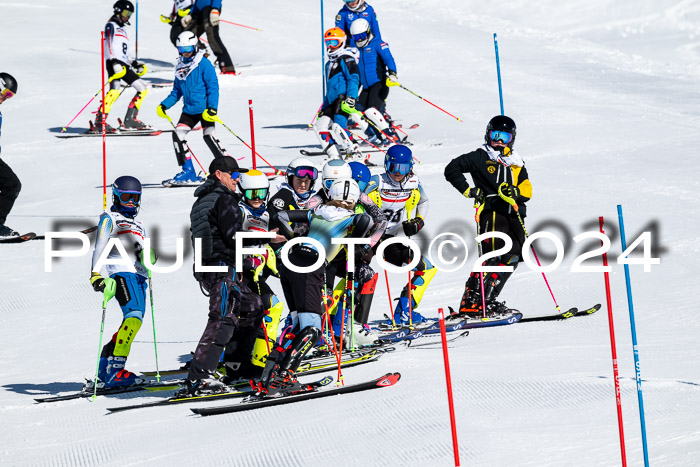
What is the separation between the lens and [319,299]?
8289mm

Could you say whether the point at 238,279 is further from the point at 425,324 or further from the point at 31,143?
the point at 31,143

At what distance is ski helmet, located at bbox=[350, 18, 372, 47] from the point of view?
681 inches

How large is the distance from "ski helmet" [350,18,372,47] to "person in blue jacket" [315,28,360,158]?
0.88 m

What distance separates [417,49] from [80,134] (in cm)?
997

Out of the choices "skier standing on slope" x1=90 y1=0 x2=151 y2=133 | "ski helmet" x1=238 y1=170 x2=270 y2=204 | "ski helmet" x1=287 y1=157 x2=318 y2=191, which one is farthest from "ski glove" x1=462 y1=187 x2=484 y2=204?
"skier standing on slope" x1=90 y1=0 x2=151 y2=133

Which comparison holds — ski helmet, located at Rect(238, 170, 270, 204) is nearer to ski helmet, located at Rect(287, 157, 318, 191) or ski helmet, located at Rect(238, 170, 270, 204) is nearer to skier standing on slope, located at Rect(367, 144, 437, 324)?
ski helmet, located at Rect(287, 157, 318, 191)

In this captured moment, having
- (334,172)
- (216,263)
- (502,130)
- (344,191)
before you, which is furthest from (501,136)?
(216,263)

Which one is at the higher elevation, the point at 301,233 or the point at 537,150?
the point at 537,150

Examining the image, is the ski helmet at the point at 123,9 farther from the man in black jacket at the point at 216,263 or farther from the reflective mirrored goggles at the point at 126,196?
the man in black jacket at the point at 216,263

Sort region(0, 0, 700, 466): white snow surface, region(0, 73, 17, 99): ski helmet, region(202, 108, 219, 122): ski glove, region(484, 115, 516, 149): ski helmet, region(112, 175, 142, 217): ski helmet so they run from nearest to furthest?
1. region(0, 0, 700, 466): white snow surface
2. region(112, 175, 142, 217): ski helmet
3. region(484, 115, 516, 149): ski helmet
4. region(0, 73, 17, 99): ski helmet
5. region(202, 108, 219, 122): ski glove

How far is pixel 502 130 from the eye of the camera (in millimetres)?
10500

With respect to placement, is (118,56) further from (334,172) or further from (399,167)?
(334,172)

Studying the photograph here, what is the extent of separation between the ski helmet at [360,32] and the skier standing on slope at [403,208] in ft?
24.2

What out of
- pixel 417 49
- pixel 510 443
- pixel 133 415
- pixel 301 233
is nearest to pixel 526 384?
pixel 510 443
